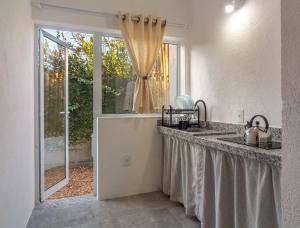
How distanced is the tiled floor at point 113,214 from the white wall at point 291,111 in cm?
171

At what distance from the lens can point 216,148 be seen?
191cm

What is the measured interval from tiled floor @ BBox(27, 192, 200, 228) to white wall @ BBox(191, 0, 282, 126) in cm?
112

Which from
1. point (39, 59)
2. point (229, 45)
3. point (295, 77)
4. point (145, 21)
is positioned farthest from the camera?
point (145, 21)

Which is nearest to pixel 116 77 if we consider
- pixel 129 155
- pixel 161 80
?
pixel 161 80

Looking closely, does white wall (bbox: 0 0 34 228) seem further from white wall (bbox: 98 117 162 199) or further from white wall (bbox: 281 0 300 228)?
white wall (bbox: 281 0 300 228)

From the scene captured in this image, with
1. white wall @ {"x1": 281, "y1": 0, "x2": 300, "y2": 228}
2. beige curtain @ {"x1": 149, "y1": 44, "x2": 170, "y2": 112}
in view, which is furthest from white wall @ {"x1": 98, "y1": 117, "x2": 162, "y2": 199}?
white wall @ {"x1": 281, "y1": 0, "x2": 300, "y2": 228}

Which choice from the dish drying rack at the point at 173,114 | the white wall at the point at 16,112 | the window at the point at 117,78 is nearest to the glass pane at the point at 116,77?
the window at the point at 117,78

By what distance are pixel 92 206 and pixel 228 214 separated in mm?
1452

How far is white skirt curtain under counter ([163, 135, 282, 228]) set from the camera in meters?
1.50

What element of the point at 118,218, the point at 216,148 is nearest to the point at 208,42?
the point at 216,148

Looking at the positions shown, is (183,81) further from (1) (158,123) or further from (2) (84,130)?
(2) (84,130)

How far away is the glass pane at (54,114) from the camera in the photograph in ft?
9.39

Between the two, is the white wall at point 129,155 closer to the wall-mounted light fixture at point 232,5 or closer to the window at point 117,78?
the window at point 117,78

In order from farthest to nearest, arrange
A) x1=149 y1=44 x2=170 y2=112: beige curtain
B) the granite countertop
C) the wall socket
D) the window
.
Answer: x1=149 y1=44 x2=170 y2=112: beige curtain → the window → the wall socket → the granite countertop
